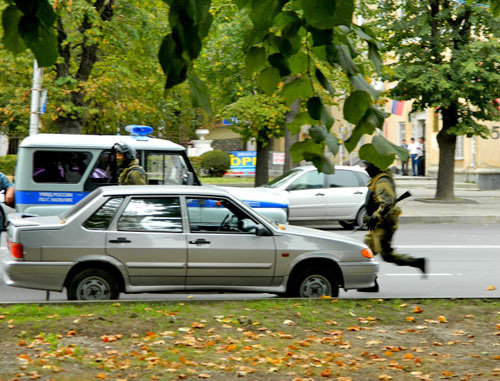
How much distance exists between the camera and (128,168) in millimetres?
11445

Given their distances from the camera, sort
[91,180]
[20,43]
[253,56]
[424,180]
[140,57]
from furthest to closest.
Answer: [424,180], [140,57], [91,180], [253,56], [20,43]

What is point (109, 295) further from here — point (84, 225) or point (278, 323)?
point (278, 323)

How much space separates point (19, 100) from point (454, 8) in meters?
13.1

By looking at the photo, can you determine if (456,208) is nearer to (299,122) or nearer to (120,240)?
(120,240)

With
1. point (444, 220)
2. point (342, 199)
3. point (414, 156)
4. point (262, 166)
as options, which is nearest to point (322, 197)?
point (342, 199)

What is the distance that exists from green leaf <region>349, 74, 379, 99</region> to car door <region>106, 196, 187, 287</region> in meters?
5.31

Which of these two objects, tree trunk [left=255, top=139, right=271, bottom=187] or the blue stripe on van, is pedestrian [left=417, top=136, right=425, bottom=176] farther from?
the blue stripe on van

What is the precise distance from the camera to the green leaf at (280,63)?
15.5ft

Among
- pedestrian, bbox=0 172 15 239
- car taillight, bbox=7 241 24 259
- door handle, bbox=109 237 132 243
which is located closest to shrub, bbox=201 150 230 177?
pedestrian, bbox=0 172 15 239

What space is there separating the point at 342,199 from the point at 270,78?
47.7 feet

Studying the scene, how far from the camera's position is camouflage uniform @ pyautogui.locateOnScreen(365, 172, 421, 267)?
33.7ft

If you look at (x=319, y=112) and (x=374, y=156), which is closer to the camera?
(x=374, y=156)

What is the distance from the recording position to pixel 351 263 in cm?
965

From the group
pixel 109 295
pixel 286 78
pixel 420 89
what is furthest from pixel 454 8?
pixel 286 78
